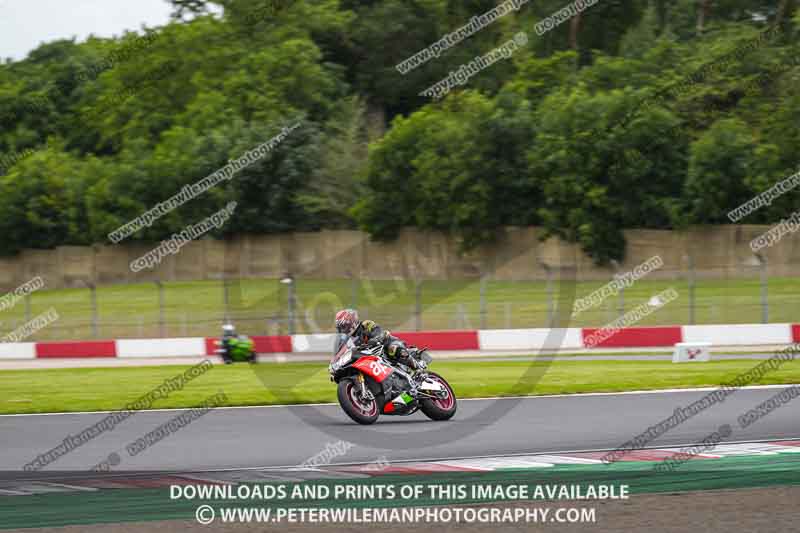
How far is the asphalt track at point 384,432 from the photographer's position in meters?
12.2

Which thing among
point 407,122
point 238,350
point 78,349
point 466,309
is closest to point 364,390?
point 238,350

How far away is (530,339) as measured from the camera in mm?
29312

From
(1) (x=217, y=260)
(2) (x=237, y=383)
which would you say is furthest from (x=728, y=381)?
(1) (x=217, y=260)

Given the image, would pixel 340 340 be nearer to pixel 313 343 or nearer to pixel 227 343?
pixel 313 343

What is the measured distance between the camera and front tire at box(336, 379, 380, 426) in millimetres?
14055

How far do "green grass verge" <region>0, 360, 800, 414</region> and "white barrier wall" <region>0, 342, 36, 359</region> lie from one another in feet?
26.8

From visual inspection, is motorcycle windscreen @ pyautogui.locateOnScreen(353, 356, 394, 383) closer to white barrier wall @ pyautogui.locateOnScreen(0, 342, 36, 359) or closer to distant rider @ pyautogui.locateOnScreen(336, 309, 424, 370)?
distant rider @ pyautogui.locateOnScreen(336, 309, 424, 370)

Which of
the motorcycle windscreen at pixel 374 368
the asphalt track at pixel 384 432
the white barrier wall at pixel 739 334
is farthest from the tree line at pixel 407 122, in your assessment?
the motorcycle windscreen at pixel 374 368

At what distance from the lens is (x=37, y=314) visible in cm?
4475

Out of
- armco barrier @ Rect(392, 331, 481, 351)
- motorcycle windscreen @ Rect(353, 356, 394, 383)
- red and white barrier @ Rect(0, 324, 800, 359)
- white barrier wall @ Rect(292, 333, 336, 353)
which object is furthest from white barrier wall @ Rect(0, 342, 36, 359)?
motorcycle windscreen @ Rect(353, 356, 394, 383)

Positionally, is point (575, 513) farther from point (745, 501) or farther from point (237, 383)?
point (237, 383)

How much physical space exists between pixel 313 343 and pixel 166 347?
9264 mm

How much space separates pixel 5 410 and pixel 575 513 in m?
11.6

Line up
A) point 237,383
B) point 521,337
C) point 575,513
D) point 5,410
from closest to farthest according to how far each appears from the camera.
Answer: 1. point 575,513
2. point 5,410
3. point 237,383
4. point 521,337
